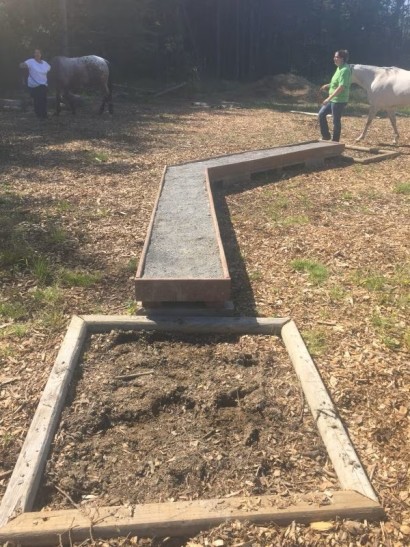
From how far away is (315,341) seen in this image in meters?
3.48

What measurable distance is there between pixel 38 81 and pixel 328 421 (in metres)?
11.8

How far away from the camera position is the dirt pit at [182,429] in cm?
230

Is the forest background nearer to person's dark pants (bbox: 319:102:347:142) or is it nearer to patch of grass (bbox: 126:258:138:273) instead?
person's dark pants (bbox: 319:102:347:142)

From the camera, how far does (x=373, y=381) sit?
3.10 meters

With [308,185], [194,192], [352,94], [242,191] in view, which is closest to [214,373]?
[194,192]

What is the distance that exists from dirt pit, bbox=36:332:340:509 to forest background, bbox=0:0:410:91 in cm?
1654

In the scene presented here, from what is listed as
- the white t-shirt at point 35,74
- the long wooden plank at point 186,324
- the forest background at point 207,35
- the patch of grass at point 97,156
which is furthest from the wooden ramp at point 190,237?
the forest background at point 207,35

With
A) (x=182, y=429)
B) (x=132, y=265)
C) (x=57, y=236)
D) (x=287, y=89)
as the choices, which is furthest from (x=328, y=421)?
(x=287, y=89)

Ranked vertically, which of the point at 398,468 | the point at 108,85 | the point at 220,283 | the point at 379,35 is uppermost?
the point at 379,35

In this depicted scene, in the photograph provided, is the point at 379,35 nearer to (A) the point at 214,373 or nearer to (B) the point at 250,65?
(B) the point at 250,65

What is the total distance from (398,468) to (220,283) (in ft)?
5.20

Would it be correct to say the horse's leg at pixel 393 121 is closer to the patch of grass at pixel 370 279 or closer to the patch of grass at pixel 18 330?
the patch of grass at pixel 370 279

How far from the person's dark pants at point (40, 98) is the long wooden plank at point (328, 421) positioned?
10848mm

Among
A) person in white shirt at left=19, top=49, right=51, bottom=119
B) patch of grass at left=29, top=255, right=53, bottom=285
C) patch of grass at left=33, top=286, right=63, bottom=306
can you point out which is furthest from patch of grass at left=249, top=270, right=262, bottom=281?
person in white shirt at left=19, top=49, right=51, bottom=119
